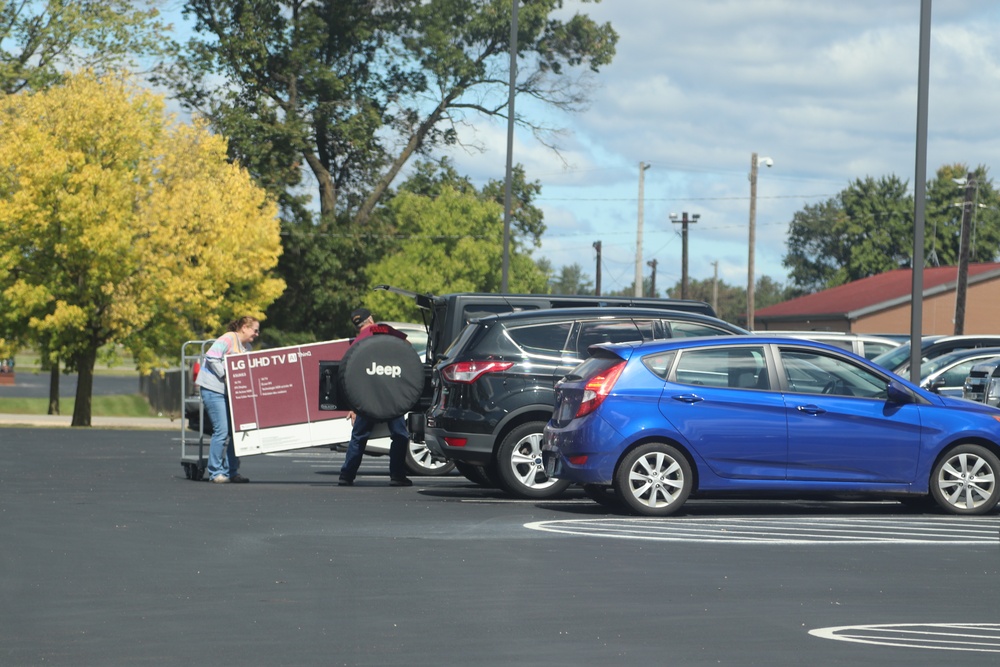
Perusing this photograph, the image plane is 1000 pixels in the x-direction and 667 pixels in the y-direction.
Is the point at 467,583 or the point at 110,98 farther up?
the point at 110,98

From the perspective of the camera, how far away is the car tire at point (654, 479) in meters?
13.4

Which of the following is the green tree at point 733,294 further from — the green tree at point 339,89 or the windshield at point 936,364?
the windshield at point 936,364

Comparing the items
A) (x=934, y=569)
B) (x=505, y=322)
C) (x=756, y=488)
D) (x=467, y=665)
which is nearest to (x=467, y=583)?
(x=467, y=665)

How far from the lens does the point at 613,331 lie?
15.3 m

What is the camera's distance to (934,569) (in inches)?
398

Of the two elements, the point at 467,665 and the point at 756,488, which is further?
the point at 756,488

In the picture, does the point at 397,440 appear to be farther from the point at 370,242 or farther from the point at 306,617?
the point at 370,242

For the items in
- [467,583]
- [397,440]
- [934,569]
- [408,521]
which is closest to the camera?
[467,583]

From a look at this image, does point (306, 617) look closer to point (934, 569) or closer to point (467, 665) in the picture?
point (467, 665)

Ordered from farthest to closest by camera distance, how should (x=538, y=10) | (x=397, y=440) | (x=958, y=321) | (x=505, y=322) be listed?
(x=538, y=10), (x=958, y=321), (x=397, y=440), (x=505, y=322)

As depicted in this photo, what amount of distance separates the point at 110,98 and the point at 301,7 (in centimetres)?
Result: 1496

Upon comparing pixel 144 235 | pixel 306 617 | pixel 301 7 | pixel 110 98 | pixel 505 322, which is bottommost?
pixel 306 617

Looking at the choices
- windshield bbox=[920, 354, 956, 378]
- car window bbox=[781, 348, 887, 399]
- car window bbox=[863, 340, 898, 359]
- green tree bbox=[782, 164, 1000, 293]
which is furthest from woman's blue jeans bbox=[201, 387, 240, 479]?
green tree bbox=[782, 164, 1000, 293]

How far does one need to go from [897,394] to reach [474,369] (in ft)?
13.0
